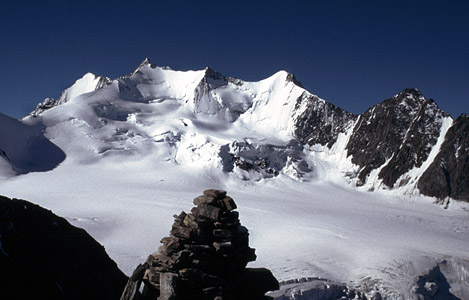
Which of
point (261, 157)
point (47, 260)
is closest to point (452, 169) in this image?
point (261, 157)

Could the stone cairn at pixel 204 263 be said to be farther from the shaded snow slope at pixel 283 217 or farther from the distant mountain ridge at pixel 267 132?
the distant mountain ridge at pixel 267 132

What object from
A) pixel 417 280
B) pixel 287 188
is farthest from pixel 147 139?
pixel 417 280

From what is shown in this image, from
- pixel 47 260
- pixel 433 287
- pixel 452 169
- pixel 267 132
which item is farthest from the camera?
pixel 267 132

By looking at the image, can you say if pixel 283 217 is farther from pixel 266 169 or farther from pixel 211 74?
pixel 211 74

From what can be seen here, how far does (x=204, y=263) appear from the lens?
1064 cm

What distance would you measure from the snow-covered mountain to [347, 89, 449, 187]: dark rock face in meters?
0.32

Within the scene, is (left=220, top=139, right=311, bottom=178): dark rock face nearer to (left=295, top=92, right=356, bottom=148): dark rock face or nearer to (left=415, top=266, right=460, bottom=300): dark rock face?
(left=295, top=92, right=356, bottom=148): dark rock face

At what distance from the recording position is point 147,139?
96.6 meters

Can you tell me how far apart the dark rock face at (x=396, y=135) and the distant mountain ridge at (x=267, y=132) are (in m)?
0.23

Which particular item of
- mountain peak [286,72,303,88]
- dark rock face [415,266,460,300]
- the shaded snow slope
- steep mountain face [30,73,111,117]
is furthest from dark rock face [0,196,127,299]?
steep mountain face [30,73,111,117]

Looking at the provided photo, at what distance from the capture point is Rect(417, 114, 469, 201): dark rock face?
257 ft

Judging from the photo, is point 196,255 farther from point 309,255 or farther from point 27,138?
point 27,138

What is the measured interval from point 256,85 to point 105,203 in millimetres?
83225

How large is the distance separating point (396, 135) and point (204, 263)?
9355 cm
